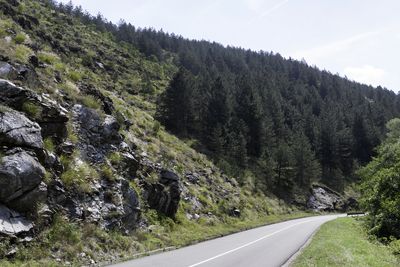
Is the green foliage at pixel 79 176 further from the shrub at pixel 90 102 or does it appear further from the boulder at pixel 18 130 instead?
the shrub at pixel 90 102

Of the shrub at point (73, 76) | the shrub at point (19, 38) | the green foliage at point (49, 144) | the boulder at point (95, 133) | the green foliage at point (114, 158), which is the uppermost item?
the shrub at point (19, 38)

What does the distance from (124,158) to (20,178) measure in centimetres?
957

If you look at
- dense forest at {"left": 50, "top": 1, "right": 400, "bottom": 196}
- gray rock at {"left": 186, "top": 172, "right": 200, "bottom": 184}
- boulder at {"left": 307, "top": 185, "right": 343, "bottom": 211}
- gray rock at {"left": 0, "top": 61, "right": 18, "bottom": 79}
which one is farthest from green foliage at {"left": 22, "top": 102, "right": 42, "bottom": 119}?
boulder at {"left": 307, "top": 185, "right": 343, "bottom": 211}

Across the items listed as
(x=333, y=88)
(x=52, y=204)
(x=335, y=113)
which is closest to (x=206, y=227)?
(x=52, y=204)

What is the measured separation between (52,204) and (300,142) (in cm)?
6136

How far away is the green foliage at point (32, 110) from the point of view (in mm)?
16466

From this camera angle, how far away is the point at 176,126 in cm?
5831

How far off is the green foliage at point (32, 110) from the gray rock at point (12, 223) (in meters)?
4.93

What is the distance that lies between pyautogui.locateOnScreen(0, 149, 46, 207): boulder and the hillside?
0.12 feet

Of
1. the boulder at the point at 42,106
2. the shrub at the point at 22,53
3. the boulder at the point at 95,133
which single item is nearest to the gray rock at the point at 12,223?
the boulder at the point at 42,106

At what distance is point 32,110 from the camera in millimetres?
16688

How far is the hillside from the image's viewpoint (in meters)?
14.3

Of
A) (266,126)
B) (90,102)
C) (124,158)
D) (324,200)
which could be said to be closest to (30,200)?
(124,158)

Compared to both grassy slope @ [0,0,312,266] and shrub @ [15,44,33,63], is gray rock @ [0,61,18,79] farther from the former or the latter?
shrub @ [15,44,33,63]
